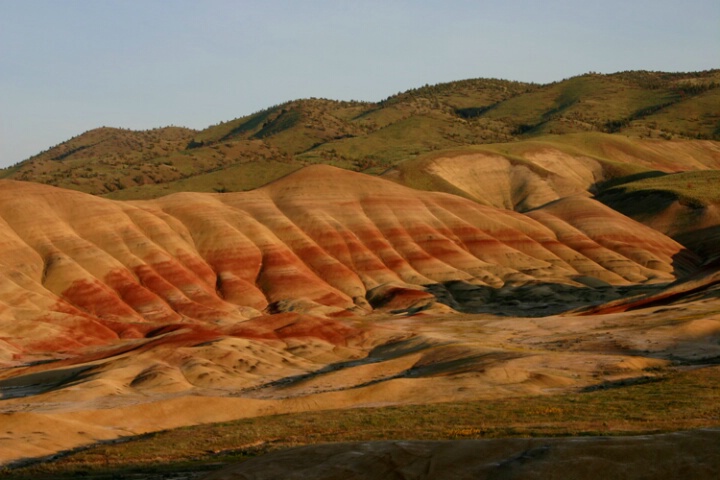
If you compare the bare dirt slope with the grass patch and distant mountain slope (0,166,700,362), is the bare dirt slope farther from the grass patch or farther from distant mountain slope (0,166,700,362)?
the grass patch

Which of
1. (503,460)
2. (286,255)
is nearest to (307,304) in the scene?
(286,255)

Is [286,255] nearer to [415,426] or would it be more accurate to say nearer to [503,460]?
[415,426]

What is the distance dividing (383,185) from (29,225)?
60.0 m

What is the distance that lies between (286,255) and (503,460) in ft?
367

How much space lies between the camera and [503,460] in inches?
805

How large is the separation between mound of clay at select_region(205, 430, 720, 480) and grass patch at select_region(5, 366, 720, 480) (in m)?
9.69

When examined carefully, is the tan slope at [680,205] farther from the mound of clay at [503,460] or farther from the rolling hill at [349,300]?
the mound of clay at [503,460]

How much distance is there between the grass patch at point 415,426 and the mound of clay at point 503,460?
9.69 m

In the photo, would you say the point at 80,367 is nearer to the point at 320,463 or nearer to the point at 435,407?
the point at 435,407

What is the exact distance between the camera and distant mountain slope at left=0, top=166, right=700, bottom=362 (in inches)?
4365

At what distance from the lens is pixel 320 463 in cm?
2162

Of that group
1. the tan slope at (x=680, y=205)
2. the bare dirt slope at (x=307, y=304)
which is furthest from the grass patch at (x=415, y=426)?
the tan slope at (x=680, y=205)

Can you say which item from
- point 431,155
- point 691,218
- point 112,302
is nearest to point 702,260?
point 691,218

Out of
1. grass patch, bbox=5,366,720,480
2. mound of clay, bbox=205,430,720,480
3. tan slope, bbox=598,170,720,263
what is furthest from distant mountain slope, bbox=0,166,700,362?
mound of clay, bbox=205,430,720,480
